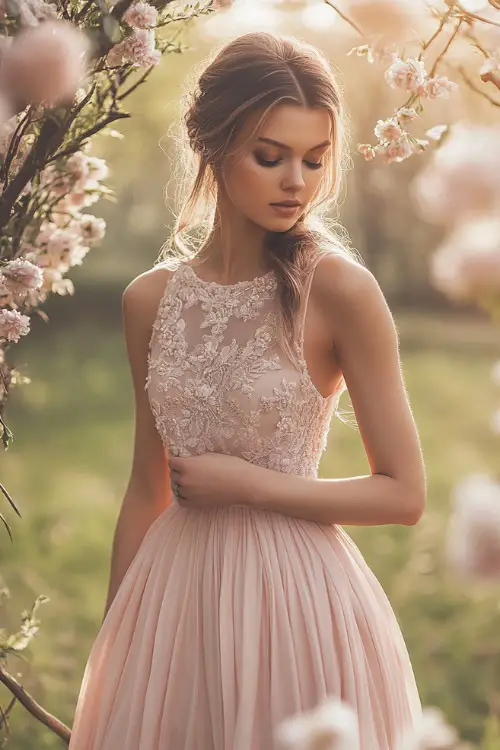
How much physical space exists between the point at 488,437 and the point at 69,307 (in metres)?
7.93

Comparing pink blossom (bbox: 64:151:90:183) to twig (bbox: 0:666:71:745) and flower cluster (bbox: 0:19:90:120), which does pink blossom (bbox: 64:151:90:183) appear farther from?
twig (bbox: 0:666:71:745)

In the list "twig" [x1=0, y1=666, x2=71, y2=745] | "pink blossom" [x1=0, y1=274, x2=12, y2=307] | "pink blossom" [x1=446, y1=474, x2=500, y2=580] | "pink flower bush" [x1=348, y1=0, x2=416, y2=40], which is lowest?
"twig" [x1=0, y1=666, x2=71, y2=745]

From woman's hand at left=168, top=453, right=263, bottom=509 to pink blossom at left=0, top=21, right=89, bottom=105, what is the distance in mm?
686

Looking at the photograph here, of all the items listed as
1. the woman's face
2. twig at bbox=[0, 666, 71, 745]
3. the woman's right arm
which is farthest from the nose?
twig at bbox=[0, 666, 71, 745]

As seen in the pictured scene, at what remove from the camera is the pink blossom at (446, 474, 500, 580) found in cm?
71

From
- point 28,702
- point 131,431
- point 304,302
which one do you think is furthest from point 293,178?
point 131,431

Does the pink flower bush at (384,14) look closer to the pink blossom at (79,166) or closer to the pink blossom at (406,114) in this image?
the pink blossom at (406,114)

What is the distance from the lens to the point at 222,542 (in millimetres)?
1629

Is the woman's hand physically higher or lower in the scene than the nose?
lower

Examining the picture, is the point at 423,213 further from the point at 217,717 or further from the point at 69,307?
the point at 69,307

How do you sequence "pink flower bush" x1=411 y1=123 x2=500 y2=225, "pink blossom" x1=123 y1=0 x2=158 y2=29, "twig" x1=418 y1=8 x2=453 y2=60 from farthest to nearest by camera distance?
"twig" x1=418 y1=8 x2=453 y2=60 < "pink blossom" x1=123 y1=0 x2=158 y2=29 < "pink flower bush" x1=411 y1=123 x2=500 y2=225

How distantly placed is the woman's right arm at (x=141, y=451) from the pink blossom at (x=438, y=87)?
1.89 ft

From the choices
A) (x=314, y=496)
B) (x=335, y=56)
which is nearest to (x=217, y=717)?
(x=314, y=496)

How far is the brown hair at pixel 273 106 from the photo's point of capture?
160 centimetres
